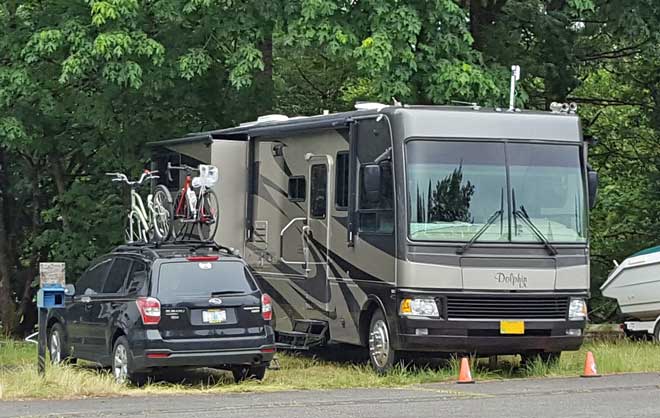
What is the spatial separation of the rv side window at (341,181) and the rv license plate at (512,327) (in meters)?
2.70


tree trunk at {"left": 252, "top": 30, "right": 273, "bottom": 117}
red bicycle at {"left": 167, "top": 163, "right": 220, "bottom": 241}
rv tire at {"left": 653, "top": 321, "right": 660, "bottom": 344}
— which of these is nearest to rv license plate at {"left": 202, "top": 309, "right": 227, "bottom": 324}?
red bicycle at {"left": 167, "top": 163, "right": 220, "bottom": 241}

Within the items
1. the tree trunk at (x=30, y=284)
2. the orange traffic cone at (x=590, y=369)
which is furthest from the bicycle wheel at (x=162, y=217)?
the tree trunk at (x=30, y=284)

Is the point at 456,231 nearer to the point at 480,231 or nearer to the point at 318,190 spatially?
the point at 480,231

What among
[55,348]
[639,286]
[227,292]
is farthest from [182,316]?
[639,286]

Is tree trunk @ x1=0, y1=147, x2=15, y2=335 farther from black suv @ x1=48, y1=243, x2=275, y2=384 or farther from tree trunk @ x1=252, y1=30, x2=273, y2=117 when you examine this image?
black suv @ x1=48, y1=243, x2=275, y2=384

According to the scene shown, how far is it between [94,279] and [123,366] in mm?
1978

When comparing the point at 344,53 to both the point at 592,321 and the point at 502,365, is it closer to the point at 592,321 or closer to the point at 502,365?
the point at 502,365

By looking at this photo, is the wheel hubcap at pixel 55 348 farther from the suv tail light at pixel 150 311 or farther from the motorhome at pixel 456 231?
the motorhome at pixel 456 231

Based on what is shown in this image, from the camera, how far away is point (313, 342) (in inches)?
683

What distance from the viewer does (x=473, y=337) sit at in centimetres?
1519

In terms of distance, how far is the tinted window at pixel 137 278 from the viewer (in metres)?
14.5

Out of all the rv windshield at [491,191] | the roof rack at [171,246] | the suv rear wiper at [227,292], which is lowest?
the suv rear wiper at [227,292]

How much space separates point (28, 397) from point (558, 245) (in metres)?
6.78

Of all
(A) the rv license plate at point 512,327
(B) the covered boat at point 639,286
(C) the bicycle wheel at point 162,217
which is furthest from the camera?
(B) the covered boat at point 639,286
